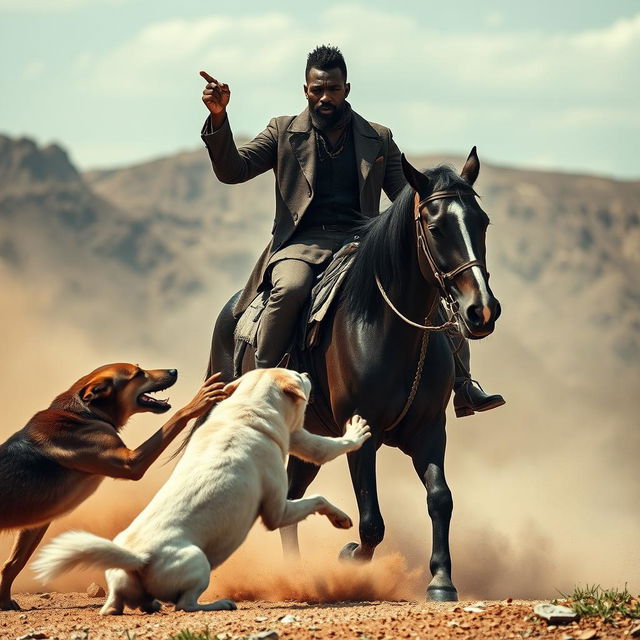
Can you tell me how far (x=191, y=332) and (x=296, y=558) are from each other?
39.4 meters

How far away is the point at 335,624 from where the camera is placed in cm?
718

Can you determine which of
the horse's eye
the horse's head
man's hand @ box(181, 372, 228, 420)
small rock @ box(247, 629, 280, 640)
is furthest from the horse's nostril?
small rock @ box(247, 629, 280, 640)

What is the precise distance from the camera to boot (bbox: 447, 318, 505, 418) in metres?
10.0

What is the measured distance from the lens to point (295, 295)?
32.1ft

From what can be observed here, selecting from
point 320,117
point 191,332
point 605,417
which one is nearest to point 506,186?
point 191,332

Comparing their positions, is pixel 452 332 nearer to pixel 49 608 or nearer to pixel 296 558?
pixel 296 558

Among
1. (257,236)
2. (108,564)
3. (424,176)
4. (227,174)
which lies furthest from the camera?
(257,236)

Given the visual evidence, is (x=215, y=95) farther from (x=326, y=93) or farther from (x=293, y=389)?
(x=293, y=389)

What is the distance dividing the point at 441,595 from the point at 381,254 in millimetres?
2269

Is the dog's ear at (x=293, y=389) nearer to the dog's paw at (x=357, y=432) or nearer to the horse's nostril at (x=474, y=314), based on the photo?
the dog's paw at (x=357, y=432)

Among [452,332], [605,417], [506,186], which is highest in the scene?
[506,186]

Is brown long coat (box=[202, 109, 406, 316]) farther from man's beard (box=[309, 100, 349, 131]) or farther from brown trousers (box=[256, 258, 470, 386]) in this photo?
brown trousers (box=[256, 258, 470, 386])

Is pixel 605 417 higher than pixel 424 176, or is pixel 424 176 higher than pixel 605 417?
pixel 424 176

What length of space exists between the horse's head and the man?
1.43 meters
